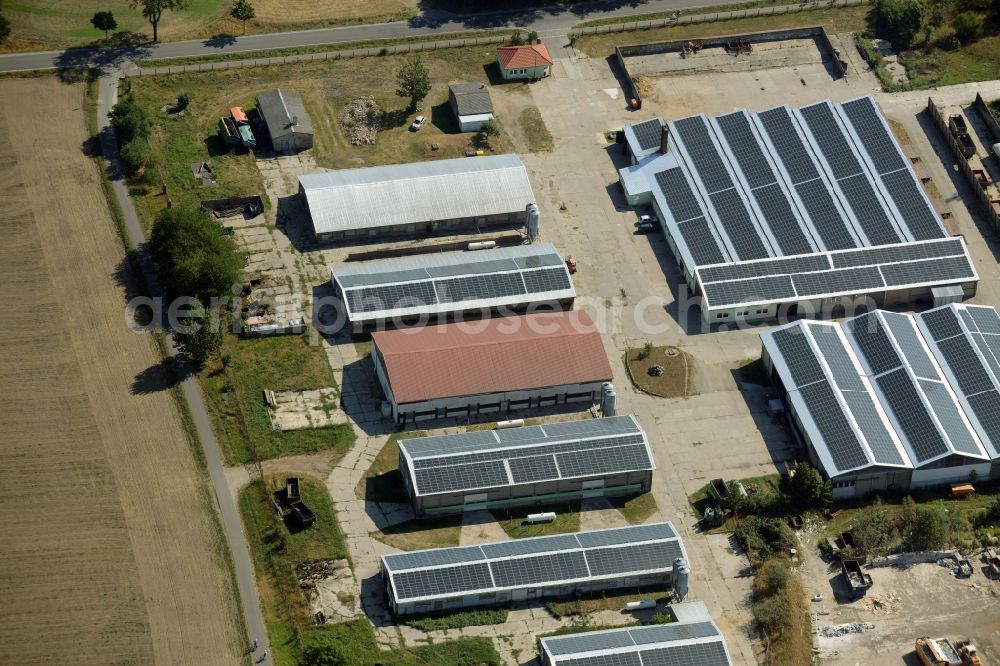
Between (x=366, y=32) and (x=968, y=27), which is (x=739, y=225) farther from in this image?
(x=366, y=32)

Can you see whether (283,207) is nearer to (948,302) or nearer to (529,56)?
(529,56)

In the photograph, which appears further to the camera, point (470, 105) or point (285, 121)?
point (470, 105)

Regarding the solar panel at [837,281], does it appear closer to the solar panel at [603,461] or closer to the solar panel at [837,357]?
the solar panel at [837,357]

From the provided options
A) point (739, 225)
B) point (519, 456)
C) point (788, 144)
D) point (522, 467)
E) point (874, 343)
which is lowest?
point (522, 467)

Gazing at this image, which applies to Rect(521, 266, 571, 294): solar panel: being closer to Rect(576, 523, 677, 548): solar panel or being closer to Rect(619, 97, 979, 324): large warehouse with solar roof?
Rect(619, 97, 979, 324): large warehouse with solar roof

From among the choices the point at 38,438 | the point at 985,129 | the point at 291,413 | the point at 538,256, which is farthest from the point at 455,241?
the point at 985,129

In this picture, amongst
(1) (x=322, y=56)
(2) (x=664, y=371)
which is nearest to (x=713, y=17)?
(1) (x=322, y=56)
